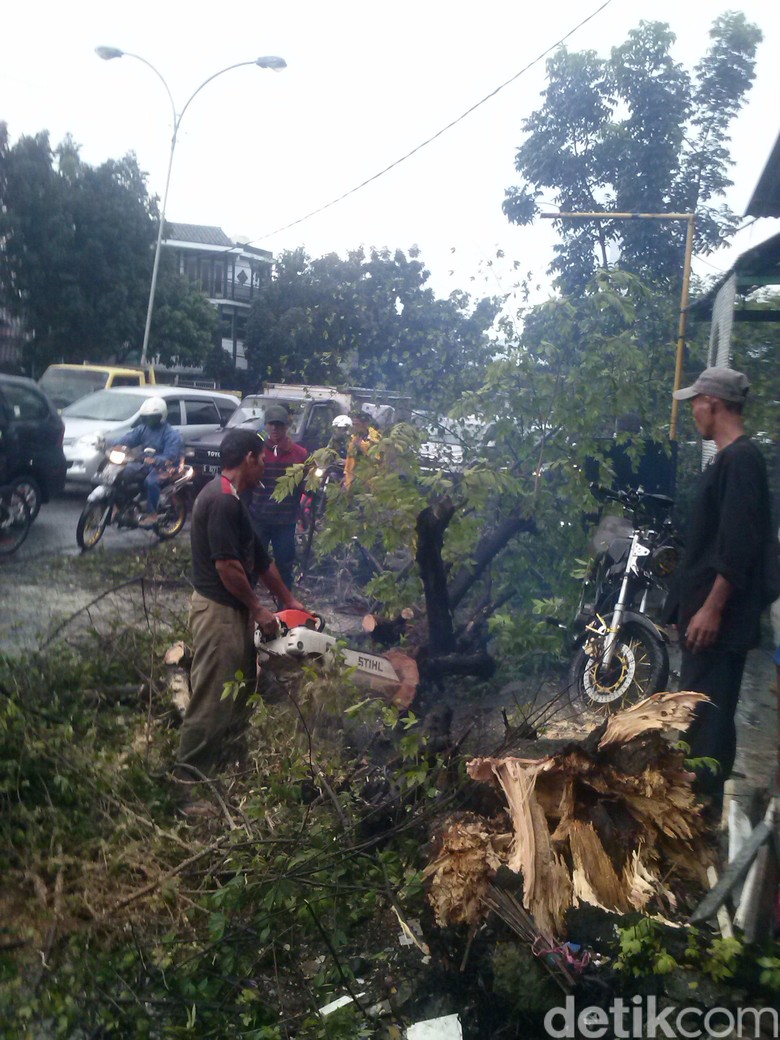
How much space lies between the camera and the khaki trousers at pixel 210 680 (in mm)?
4527

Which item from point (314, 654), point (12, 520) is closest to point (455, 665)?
point (314, 654)

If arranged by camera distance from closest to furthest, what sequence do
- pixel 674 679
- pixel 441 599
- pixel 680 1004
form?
pixel 680 1004 → pixel 674 679 → pixel 441 599

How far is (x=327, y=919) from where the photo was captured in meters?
3.45

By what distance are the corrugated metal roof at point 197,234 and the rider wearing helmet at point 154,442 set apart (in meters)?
1.77

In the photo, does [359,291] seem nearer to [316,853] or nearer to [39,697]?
[39,697]

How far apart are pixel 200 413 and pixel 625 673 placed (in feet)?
17.6

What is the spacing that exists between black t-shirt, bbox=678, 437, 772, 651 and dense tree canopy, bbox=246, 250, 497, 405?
13.3 feet

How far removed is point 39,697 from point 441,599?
8.14 feet

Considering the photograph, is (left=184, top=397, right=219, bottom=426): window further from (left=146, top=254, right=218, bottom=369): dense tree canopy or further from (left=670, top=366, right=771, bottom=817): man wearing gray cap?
(left=670, top=366, right=771, bottom=817): man wearing gray cap

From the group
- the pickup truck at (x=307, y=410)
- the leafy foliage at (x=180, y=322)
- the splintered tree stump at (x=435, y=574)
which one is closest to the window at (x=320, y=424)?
the pickup truck at (x=307, y=410)

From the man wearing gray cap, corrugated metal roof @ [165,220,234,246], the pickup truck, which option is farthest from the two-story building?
the man wearing gray cap

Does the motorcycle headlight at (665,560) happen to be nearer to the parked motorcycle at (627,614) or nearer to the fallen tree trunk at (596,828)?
the parked motorcycle at (627,614)

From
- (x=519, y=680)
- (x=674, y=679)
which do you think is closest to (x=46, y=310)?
(x=519, y=680)

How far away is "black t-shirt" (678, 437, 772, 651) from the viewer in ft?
11.7
